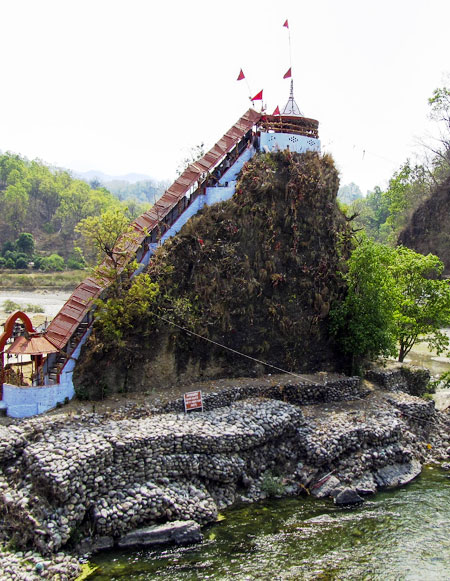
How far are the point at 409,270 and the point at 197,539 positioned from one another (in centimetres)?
1952

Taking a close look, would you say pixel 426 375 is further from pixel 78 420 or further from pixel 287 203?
pixel 78 420

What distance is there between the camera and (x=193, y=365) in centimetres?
2467

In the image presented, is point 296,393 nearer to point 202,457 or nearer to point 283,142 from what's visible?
point 202,457

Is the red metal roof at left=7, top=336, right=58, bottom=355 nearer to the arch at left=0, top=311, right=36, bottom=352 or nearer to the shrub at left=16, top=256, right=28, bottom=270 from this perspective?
the arch at left=0, top=311, right=36, bottom=352

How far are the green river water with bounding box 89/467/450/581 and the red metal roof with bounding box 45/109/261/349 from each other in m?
10.5

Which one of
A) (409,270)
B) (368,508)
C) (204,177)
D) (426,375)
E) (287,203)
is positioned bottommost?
(368,508)

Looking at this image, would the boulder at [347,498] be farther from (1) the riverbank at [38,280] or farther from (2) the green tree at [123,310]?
(1) the riverbank at [38,280]

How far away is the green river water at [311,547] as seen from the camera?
15.2 m

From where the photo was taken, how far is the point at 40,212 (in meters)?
96.4

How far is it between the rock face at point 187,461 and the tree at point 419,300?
5800mm

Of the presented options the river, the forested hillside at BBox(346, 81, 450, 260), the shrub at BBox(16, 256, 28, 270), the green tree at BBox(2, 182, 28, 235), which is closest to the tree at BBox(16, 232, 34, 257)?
the shrub at BBox(16, 256, 28, 270)

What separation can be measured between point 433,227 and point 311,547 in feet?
134

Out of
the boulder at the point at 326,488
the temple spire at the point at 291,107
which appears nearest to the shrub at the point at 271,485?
the boulder at the point at 326,488

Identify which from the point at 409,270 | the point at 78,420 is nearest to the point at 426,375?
the point at 409,270
